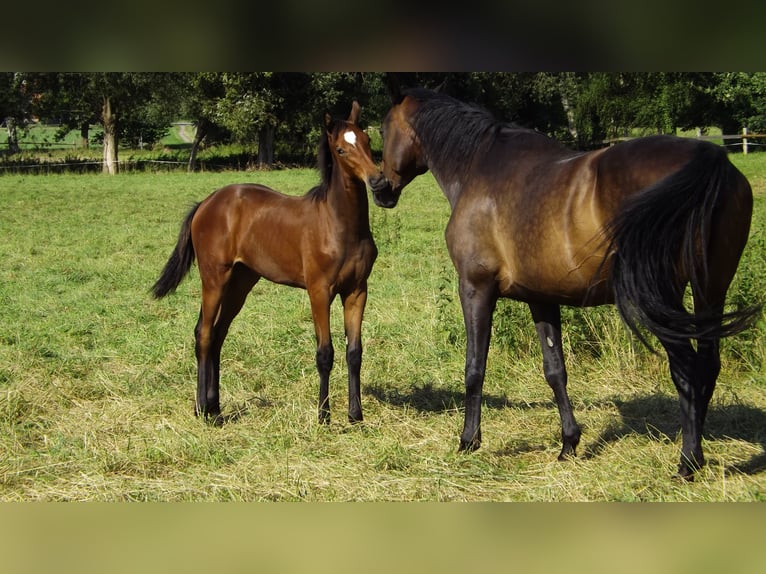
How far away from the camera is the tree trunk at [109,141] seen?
3081 centimetres

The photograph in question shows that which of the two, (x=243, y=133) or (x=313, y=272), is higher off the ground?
(x=243, y=133)

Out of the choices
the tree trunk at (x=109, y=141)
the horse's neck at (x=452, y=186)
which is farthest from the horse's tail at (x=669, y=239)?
the tree trunk at (x=109, y=141)

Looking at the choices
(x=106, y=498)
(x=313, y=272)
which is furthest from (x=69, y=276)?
(x=106, y=498)

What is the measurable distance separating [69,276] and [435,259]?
5.24 meters

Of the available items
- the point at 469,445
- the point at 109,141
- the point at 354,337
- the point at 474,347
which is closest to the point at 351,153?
the point at 354,337

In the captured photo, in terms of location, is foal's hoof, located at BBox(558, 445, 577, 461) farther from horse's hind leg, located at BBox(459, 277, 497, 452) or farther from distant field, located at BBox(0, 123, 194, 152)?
distant field, located at BBox(0, 123, 194, 152)

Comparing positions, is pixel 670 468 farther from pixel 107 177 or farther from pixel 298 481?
pixel 107 177

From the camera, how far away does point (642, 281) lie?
392cm

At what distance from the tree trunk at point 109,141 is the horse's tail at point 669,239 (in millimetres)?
29191

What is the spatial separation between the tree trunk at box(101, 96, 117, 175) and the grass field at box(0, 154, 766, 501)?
21.6 metres

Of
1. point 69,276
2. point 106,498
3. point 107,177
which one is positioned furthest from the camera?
point 107,177

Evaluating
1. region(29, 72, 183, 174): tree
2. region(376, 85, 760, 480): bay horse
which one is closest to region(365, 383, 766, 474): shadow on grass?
region(376, 85, 760, 480): bay horse

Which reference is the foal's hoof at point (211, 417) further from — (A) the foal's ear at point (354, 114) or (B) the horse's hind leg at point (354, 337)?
(A) the foal's ear at point (354, 114)

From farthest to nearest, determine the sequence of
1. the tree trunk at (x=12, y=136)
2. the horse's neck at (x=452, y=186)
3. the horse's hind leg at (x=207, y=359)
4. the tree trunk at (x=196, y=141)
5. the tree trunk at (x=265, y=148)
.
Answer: the tree trunk at (x=12, y=136) → the tree trunk at (x=196, y=141) → the tree trunk at (x=265, y=148) → the horse's hind leg at (x=207, y=359) → the horse's neck at (x=452, y=186)
